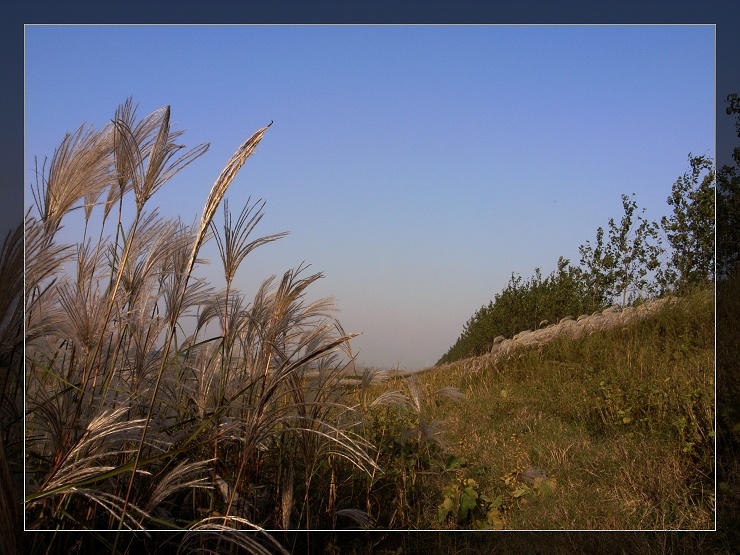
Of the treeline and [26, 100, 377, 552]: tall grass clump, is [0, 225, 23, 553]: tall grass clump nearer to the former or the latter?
[26, 100, 377, 552]: tall grass clump

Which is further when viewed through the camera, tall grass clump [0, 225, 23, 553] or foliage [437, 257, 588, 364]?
foliage [437, 257, 588, 364]

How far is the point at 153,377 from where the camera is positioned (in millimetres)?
2615

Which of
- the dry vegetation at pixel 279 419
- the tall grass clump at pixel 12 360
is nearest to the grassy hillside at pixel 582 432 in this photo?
the dry vegetation at pixel 279 419

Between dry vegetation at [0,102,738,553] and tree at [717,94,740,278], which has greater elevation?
tree at [717,94,740,278]

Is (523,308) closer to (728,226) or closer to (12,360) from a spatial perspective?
(728,226)

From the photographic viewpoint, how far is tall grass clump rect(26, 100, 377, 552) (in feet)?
7.61

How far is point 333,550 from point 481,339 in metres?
0.96

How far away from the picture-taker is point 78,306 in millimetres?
2277

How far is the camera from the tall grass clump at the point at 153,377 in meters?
2.32

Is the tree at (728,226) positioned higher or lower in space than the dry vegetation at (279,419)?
higher

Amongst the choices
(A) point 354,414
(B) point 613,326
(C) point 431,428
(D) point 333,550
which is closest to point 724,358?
(B) point 613,326

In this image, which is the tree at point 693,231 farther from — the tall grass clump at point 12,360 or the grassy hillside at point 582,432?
the tall grass clump at point 12,360

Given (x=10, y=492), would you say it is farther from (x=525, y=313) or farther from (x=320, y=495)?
(x=525, y=313)

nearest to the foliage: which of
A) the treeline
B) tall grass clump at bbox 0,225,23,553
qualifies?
the treeline
